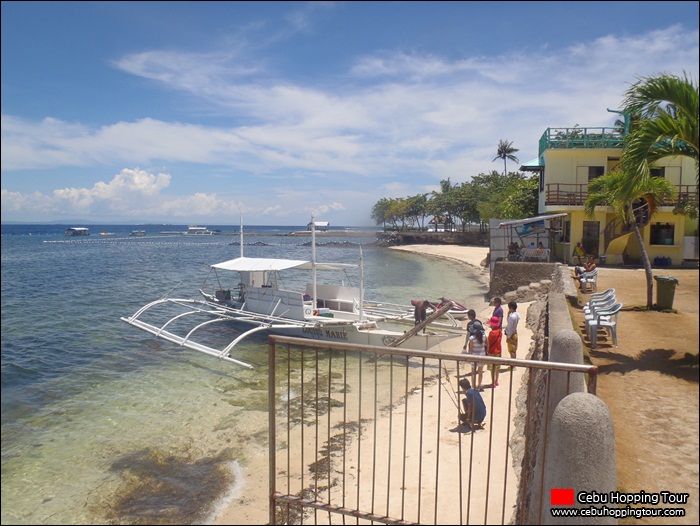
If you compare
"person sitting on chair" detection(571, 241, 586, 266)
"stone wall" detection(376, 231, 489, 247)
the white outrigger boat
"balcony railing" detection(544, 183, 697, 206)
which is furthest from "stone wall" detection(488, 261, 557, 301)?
"stone wall" detection(376, 231, 489, 247)

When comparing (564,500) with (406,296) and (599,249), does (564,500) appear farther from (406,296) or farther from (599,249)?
(406,296)

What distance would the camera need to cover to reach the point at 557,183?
25.2 m

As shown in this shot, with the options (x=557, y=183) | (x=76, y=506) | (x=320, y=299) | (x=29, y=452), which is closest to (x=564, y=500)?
(x=76, y=506)

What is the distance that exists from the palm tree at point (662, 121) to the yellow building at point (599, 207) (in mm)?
17016

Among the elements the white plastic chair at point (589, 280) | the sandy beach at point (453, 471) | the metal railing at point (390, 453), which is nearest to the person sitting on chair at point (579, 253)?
the white plastic chair at point (589, 280)

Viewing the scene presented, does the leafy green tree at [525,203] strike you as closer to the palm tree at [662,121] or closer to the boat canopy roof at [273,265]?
the boat canopy roof at [273,265]

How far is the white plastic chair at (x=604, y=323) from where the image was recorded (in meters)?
7.84

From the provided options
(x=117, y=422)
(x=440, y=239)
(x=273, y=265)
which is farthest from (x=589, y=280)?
(x=440, y=239)

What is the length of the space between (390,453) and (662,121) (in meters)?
5.58

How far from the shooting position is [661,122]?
17.5 ft

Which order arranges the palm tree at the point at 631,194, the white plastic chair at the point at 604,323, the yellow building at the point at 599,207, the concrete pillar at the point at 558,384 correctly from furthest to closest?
the yellow building at the point at 599,207 < the white plastic chair at the point at 604,323 < the palm tree at the point at 631,194 < the concrete pillar at the point at 558,384

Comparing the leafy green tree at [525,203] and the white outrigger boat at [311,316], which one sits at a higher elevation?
the leafy green tree at [525,203]

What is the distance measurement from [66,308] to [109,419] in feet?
58.3

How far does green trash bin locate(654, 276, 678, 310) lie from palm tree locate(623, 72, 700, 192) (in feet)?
12.0
